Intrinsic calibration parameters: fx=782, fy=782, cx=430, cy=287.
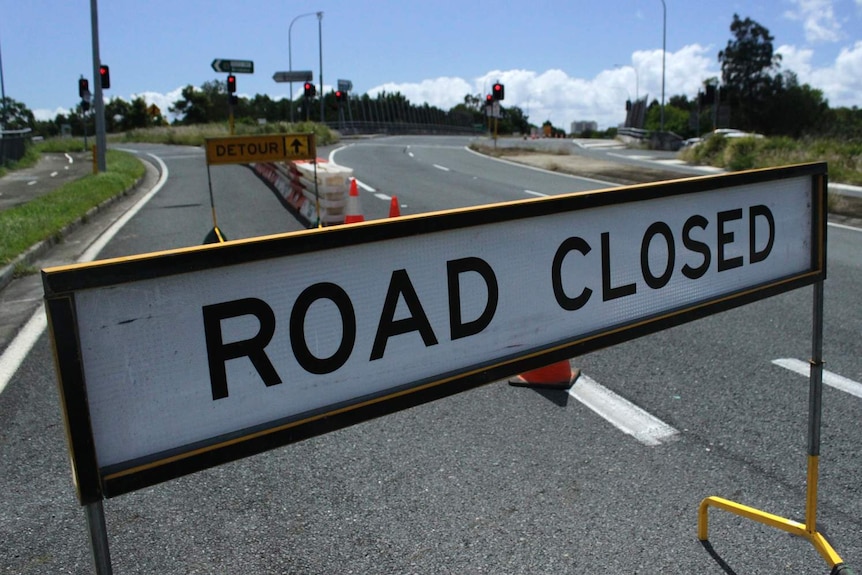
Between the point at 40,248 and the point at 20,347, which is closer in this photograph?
the point at 20,347

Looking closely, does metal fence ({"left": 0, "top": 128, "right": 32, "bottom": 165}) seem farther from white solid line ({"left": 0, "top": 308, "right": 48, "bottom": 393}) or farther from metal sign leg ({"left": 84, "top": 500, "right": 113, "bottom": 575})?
metal sign leg ({"left": 84, "top": 500, "right": 113, "bottom": 575})

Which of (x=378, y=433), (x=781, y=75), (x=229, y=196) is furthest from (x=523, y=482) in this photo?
(x=781, y=75)

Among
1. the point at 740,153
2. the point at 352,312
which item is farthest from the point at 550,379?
the point at 740,153

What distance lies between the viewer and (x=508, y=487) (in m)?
3.69

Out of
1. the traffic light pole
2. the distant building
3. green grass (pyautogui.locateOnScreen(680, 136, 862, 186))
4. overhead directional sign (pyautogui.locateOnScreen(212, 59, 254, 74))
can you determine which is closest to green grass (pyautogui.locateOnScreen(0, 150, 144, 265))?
the traffic light pole

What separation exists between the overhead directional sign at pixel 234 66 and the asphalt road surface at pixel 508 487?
2471 cm

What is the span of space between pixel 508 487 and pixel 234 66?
1098 inches

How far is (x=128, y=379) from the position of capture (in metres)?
1.66

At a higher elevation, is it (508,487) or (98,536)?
(98,536)

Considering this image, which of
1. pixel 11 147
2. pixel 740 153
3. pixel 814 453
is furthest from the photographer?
pixel 11 147

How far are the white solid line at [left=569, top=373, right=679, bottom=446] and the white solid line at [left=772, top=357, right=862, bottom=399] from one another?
3.58 feet

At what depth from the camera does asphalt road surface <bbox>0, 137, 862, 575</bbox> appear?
313 centimetres

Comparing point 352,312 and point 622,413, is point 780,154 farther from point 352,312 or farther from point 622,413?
point 352,312

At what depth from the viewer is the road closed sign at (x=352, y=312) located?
5.37 feet
